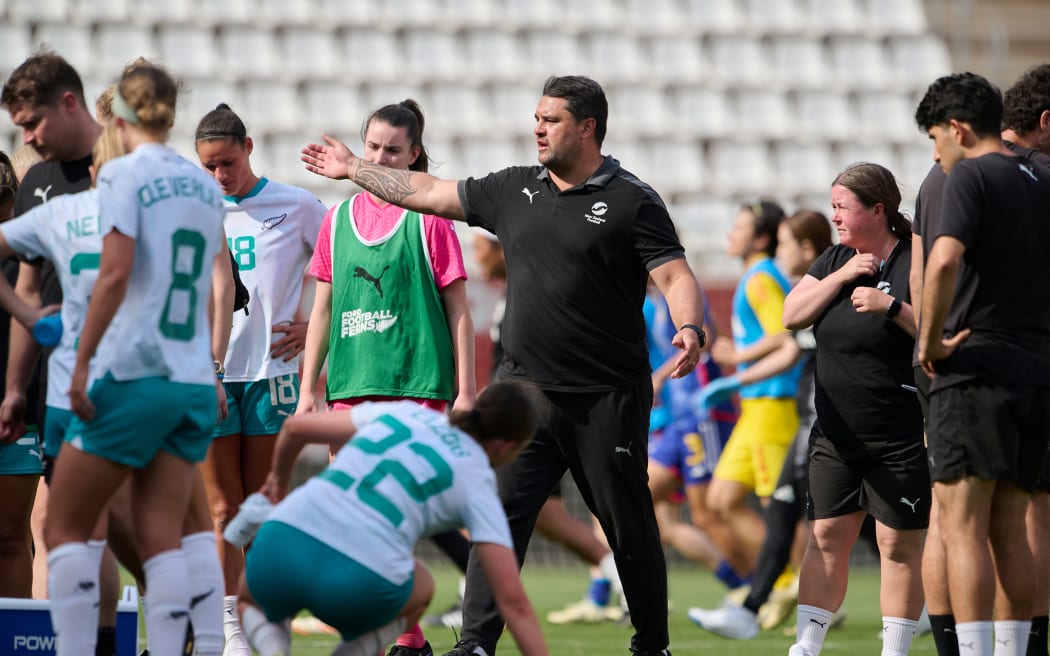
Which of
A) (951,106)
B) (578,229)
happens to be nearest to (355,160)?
(578,229)

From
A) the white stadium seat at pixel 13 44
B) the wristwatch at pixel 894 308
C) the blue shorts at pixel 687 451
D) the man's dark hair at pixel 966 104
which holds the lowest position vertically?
the blue shorts at pixel 687 451

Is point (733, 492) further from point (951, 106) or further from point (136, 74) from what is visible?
point (136, 74)

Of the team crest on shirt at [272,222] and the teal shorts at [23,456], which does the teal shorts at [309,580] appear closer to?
the teal shorts at [23,456]

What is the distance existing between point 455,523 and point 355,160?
1983 millimetres

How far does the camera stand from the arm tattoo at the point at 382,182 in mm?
5801

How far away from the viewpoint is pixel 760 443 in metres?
9.52

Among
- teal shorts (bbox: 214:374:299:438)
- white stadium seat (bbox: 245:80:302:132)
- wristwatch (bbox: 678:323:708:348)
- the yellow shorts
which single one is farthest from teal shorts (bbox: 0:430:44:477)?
white stadium seat (bbox: 245:80:302:132)

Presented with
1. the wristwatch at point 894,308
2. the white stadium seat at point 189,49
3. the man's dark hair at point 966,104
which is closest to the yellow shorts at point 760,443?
the wristwatch at point 894,308

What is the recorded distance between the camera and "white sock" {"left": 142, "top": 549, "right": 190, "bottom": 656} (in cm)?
449

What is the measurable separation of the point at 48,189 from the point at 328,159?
1.20 metres

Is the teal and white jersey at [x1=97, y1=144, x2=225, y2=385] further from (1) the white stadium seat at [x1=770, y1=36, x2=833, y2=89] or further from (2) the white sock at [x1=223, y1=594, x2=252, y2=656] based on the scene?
(1) the white stadium seat at [x1=770, y1=36, x2=833, y2=89]

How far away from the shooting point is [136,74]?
452 centimetres

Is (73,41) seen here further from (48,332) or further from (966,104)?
(966,104)

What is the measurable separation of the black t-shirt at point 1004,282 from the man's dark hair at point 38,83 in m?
3.02
